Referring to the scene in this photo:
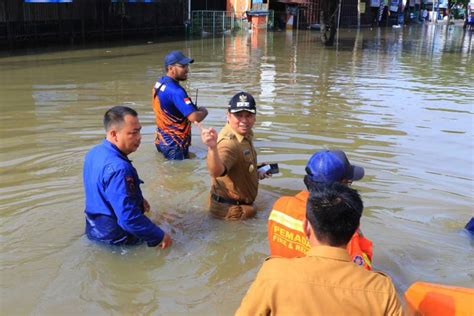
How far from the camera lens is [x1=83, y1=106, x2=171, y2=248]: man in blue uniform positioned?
3574mm

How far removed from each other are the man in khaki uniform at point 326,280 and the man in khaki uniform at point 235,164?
182cm

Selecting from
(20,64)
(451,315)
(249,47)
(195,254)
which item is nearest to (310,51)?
(249,47)

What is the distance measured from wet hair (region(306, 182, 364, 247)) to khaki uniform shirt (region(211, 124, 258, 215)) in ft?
7.42

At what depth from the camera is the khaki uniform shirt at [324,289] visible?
1.82 metres

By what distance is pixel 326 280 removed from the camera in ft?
6.02

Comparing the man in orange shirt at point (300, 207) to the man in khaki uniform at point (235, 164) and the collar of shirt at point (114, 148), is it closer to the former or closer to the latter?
the man in khaki uniform at point (235, 164)

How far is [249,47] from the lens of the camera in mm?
24078

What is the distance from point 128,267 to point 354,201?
2505 mm

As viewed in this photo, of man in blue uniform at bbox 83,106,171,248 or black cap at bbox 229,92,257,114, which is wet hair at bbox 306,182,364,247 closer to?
man in blue uniform at bbox 83,106,171,248

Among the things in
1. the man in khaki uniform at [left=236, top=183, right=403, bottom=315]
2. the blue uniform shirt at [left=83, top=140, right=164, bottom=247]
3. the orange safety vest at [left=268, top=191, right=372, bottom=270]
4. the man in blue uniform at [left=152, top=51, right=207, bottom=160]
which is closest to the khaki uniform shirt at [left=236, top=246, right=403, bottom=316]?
the man in khaki uniform at [left=236, top=183, right=403, bottom=315]

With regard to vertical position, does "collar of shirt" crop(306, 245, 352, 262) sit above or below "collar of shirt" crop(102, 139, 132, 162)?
above

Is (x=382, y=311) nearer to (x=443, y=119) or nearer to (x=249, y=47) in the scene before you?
(x=443, y=119)

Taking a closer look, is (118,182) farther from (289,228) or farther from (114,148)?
(289,228)

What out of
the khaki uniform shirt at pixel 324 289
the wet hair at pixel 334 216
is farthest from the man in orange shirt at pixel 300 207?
the khaki uniform shirt at pixel 324 289
